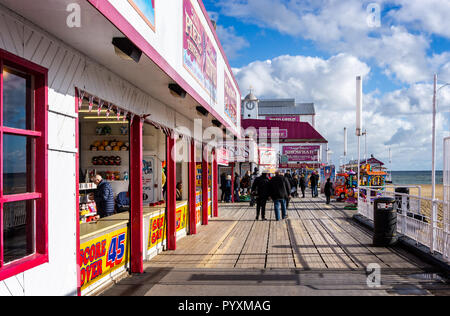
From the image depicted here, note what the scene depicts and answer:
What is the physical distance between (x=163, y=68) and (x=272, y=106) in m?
87.0

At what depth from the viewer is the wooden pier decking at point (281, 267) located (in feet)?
18.4

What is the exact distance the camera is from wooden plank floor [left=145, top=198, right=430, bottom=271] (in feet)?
23.6

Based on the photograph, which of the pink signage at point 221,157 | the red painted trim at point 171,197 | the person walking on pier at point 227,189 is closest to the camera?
the red painted trim at point 171,197

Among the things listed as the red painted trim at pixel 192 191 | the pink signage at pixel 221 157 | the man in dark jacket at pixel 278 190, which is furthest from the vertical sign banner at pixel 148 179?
the pink signage at pixel 221 157

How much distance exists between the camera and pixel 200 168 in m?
13.7

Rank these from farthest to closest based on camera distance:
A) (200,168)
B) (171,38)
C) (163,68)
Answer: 1. (200,168)
2. (171,38)
3. (163,68)

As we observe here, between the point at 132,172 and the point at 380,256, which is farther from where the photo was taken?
the point at 380,256

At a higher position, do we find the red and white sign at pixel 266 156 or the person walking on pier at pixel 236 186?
the red and white sign at pixel 266 156

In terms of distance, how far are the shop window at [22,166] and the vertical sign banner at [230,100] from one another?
940 cm

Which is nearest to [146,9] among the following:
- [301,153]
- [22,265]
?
[22,265]

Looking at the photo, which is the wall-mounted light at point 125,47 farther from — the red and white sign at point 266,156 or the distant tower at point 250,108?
the distant tower at point 250,108

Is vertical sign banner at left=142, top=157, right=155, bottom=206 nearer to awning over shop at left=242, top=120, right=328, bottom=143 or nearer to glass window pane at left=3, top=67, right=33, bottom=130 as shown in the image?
glass window pane at left=3, top=67, right=33, bottom=130

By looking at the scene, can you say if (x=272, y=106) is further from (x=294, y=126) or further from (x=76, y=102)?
(x=76, y=102)

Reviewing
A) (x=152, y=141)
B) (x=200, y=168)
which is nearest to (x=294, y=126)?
(x=200, y=168)
